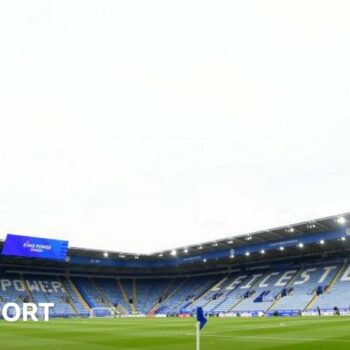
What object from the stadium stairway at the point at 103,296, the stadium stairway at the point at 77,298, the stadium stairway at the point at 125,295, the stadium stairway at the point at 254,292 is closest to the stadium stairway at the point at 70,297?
the stadium stairway at the point at 77,298

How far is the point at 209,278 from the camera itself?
85250 millimetres

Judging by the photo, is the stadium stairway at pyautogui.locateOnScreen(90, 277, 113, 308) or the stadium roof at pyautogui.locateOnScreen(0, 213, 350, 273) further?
the stadium stairway at pyautogui.locateOnScreen(90, 277, 113, 308)

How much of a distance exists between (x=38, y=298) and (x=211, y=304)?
→ 1160 inches

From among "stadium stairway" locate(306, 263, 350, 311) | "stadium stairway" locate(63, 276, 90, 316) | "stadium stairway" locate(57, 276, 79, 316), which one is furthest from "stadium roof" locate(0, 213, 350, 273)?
"stadium stairway" locate(306, 263, 350, 311)

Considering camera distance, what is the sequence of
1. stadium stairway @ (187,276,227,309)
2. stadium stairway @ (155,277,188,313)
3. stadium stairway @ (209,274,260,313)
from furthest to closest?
stadium stairway @ (155,277,188,313) → stadium stairway @ (187,276,227,309) → stadium stairway @ (209,274,260,313)

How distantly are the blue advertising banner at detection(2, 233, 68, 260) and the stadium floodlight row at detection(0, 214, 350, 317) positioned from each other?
7476 millimetres

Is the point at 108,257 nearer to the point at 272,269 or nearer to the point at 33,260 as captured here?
the point at 33,260

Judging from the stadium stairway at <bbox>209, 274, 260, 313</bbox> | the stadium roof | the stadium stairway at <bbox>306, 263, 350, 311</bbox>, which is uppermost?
the stadium roof

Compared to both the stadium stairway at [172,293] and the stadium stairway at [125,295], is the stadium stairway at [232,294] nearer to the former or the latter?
the stadium stairway at [172,293]

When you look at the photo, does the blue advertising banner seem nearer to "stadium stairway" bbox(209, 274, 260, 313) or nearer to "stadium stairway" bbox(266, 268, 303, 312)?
"stadium stairway" bbox(209, 274, 260, 313)

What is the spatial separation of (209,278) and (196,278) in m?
4.14

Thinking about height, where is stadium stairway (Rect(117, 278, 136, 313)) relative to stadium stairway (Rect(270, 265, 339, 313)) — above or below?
above

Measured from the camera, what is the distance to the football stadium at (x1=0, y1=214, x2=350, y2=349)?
60344mm

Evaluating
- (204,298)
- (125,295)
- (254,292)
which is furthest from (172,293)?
(254,292)
